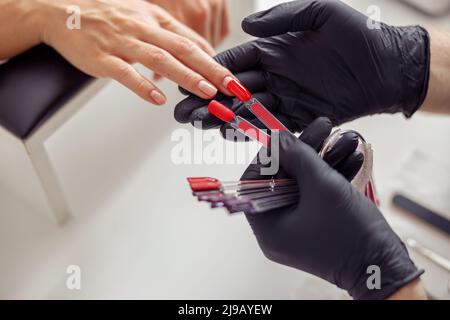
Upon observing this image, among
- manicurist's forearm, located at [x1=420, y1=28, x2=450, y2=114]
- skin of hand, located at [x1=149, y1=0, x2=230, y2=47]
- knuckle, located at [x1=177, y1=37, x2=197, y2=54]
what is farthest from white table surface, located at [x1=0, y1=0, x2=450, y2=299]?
knuckle, located at [x1=177, y1=37, x2=197, y2=54]

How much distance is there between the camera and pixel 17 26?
0.87 metres

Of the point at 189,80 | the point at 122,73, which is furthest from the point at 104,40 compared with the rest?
the point at 189,80

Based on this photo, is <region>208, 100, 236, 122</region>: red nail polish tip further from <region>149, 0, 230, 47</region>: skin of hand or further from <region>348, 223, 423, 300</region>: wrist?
<region>149, 0, 230, 47</region>: skin of hand

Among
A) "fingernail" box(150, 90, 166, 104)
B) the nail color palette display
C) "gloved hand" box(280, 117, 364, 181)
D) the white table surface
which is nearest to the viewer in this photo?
the nail color palette display

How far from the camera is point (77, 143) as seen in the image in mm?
1146

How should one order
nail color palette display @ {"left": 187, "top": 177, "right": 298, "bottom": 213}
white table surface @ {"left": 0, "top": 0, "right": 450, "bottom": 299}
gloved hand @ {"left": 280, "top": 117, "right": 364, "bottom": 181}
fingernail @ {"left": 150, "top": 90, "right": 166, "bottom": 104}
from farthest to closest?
white table surface @ {"left": 0, "top": 0, "right": 450, "bottom": 299} < fingernail @ {"left": 150, "top": 90, "right": 166, "bottom": 104} < gloved hand @ {"left": 280, "top": 117, "right": 364, "bottom": 181} < nail color palette display @ {"left": 187, "top": 177, "right": 298, "bottom": 213}

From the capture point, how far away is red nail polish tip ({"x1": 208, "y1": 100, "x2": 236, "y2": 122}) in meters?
0.74

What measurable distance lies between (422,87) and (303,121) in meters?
0.22

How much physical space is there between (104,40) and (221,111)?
0.97ft

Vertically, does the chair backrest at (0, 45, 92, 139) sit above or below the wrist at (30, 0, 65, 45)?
below

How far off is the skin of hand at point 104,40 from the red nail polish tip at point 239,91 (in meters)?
0.08

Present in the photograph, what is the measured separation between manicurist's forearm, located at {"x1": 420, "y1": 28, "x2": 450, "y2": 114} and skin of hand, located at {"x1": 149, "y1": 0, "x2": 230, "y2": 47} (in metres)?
0.45
